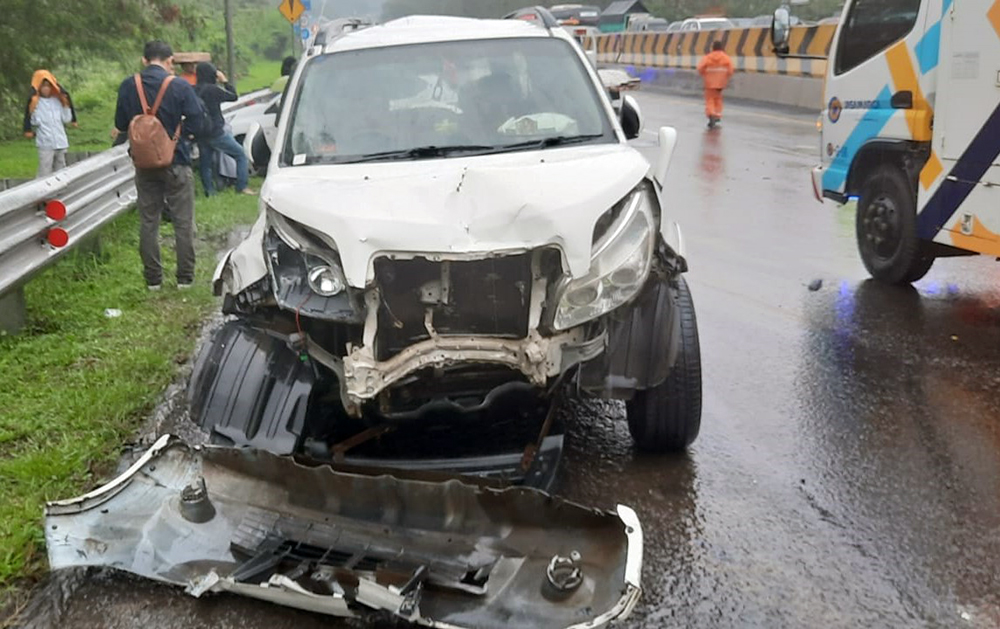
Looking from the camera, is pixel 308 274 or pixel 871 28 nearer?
pixel 308 274

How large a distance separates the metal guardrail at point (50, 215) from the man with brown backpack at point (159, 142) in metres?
0.50

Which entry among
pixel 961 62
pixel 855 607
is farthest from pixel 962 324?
pixel 855 607

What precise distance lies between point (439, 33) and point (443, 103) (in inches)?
29.4

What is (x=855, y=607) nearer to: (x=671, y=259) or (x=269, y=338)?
(x=671, y=259)

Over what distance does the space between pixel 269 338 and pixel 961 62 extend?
4678 millimetres

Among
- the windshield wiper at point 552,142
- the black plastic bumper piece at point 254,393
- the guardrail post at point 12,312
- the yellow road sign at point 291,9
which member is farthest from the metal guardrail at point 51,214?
the yellow road sign at point 291,9

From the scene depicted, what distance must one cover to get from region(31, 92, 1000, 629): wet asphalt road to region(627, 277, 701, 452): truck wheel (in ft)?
0.46

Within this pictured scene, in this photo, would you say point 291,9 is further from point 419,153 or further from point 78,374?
point 419,153

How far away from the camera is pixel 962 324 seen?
21.5ft

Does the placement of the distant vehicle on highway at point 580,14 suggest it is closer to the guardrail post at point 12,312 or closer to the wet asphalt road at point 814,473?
the wet asphalt road at point 814,473

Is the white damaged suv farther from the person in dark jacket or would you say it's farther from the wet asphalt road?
the person in dark jacket

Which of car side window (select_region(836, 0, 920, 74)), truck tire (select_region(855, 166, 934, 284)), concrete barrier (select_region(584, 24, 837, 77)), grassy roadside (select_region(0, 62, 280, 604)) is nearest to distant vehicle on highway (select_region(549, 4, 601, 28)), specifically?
concrete barrier (select_region(584, 24, 837, 77))

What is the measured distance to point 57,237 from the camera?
21.2 ft

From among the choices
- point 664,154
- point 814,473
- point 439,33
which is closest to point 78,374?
point 439,33
